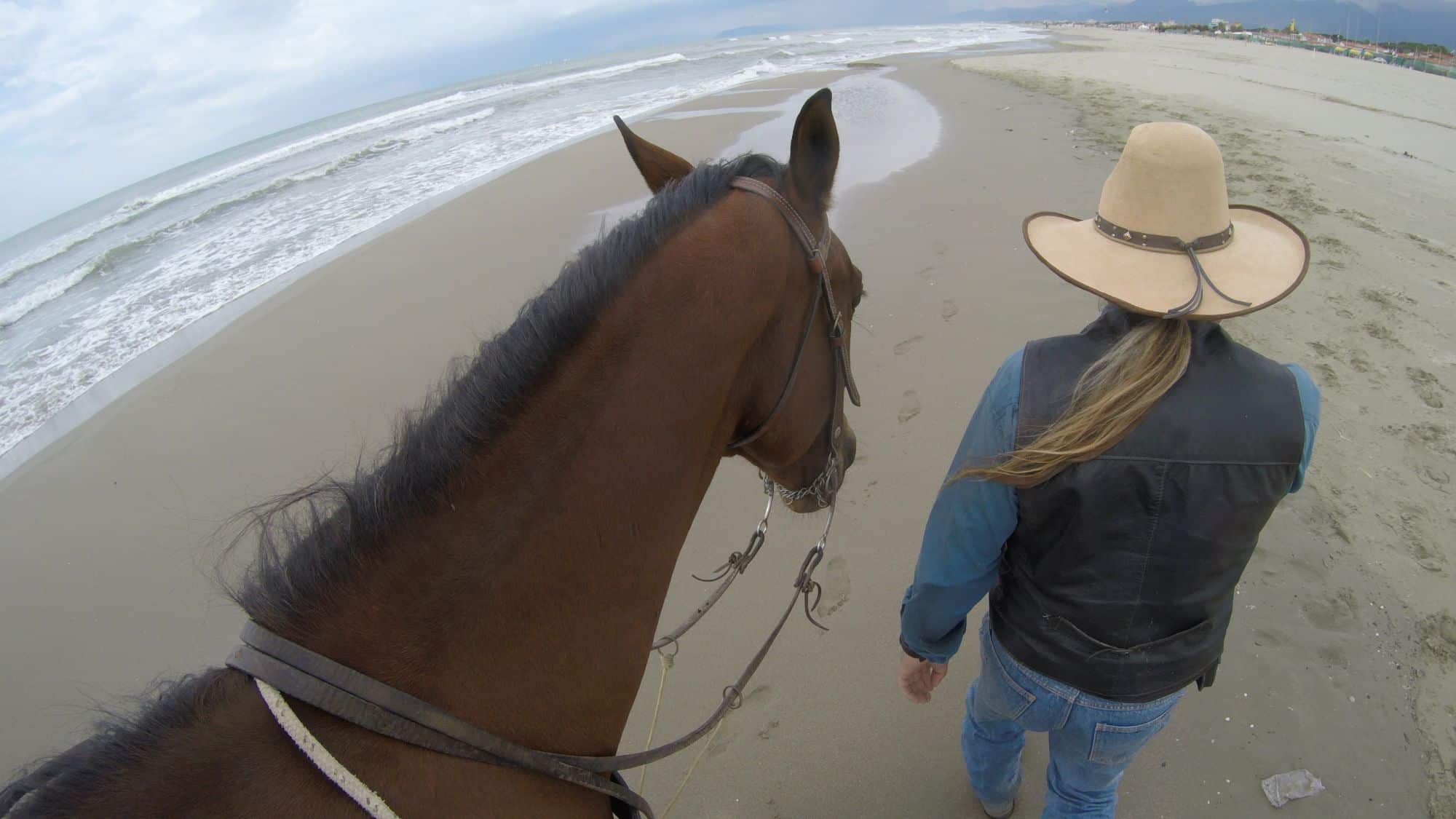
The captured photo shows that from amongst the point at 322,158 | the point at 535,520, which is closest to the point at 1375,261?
the point at 535,520

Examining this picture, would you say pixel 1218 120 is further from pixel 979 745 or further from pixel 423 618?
pixel 423 618

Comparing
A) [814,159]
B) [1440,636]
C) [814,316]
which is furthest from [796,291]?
[1440,636]

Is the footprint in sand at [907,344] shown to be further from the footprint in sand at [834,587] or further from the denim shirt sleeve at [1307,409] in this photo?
the denim shirt sleeve at [1307,409]

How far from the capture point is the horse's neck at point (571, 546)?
3.56 feet

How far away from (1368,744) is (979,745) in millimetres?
1658

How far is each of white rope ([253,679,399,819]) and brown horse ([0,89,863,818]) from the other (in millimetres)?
28

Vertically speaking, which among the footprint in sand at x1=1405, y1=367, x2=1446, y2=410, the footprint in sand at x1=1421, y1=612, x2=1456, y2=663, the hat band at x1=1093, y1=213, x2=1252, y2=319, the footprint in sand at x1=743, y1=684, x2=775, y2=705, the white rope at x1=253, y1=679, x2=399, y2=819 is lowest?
the footprint in sand at x1=1421, y1=612, x2=1456, y2=663

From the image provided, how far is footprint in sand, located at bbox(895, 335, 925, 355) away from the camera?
493 centimetres

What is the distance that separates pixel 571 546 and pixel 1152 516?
1174 millimetres

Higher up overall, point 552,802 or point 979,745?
point 552,802

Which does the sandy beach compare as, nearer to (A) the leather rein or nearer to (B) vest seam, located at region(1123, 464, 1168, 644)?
(A) the leather rein

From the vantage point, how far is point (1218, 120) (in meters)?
10.7

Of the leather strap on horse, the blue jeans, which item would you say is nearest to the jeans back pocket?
the blue jeans

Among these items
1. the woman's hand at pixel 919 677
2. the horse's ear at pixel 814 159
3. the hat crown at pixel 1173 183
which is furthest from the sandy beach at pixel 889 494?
the hat crown at pixel 1173 183
